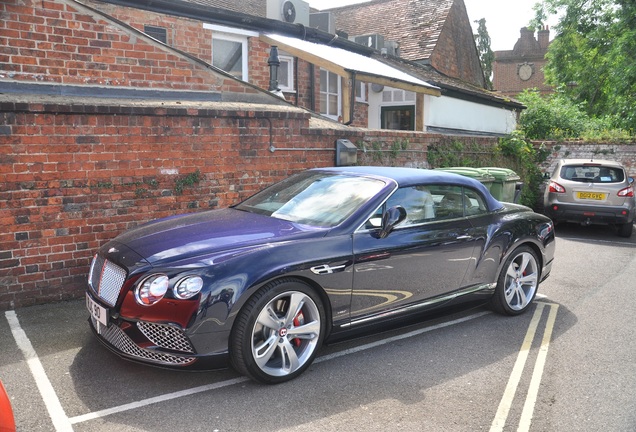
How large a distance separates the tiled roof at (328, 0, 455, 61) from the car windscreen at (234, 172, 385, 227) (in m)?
16.1

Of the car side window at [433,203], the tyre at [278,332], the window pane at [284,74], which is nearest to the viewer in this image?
the tyre at [278,332]

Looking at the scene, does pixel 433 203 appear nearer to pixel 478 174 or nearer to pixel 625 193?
pixel 478 174

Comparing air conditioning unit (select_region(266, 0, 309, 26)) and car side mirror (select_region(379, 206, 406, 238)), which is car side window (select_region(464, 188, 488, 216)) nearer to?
car side mirror (select_region(379, 206, 406, 238))

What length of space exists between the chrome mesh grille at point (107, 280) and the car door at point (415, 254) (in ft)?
5.61

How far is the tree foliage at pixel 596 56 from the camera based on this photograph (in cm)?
2067

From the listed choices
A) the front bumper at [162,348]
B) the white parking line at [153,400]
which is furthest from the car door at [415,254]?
the front bumper at [162,348]

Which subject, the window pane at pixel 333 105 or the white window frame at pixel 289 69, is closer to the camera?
the white window frame at pixel 289 69

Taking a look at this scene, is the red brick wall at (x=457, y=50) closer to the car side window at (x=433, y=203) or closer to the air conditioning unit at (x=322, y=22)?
the air conditioning unit at (x=322, y=22)

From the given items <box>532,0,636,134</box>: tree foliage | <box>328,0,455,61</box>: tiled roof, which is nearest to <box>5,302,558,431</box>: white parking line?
<box>328,0,455,61</box>: tiled roof

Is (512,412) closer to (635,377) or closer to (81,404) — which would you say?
(635,377)

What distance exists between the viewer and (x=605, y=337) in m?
5.10

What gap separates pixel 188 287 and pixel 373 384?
1.48 m

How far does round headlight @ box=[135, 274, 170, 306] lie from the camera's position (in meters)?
3.65

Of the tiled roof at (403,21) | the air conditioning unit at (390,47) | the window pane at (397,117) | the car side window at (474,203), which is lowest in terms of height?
the car side window at (474,203)
